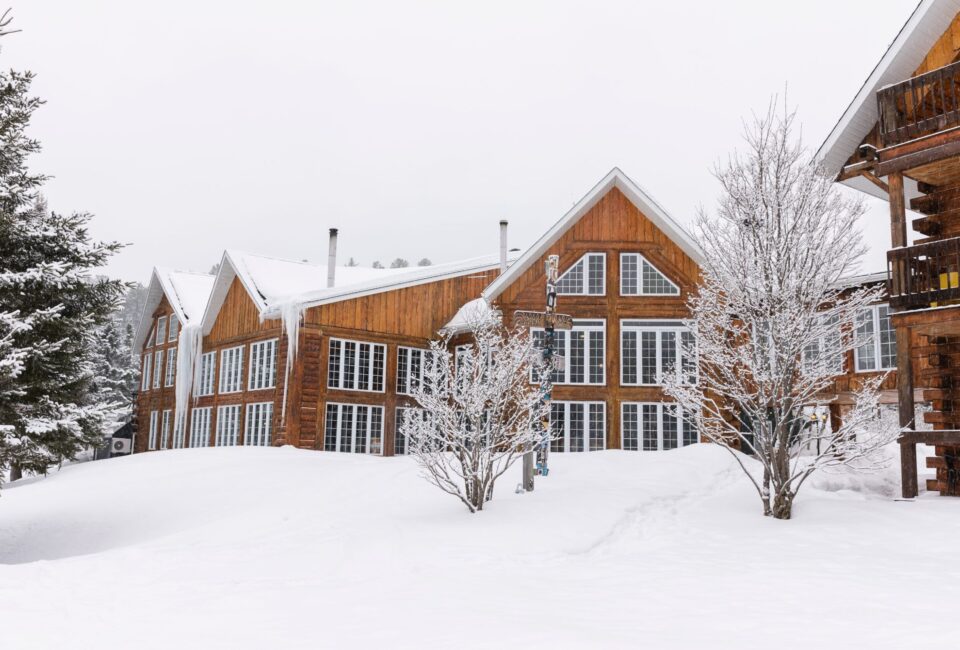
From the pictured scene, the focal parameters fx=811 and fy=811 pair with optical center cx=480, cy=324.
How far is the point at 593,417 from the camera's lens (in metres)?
23.4

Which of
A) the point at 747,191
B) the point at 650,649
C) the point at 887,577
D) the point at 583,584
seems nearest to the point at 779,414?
the point at 747,191

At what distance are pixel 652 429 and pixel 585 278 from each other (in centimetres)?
480

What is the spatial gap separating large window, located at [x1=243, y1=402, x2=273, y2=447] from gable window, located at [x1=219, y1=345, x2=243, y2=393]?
154cm

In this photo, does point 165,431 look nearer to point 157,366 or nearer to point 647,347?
point 157,366

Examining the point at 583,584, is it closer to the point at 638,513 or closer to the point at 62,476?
the point at 638,513

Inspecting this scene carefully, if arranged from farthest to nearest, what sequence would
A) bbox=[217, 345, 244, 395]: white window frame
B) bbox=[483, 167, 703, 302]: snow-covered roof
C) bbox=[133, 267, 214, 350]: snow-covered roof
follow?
bbox=[133, 267, 214, 350]: snow-covered roof
bbox=[217, 345, 244, 395]: white window frame
bbox=[483, 167, 703, 302]: snow-covered roof

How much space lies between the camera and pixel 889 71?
14.1 meters

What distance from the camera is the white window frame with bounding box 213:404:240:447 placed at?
1117 inches

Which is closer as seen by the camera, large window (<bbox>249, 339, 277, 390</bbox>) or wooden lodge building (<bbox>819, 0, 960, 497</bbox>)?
wooden lodge building (<bbox>819, 0, 960, 497</bbox>)

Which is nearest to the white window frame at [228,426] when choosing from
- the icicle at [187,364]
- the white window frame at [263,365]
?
the white window frame at [263,365]

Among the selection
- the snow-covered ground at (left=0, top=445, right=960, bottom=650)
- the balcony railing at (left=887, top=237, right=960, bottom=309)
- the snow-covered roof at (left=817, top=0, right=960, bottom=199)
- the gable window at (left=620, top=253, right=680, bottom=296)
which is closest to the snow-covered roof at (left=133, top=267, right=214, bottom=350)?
the snow-covered ground at (left=0, top=445, right=960, bottom=650)

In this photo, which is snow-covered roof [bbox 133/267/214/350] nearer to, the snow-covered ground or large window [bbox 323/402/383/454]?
large window [bbox 323/402/383/454]

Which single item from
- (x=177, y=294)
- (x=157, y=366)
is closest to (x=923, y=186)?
(x=177, y=294)

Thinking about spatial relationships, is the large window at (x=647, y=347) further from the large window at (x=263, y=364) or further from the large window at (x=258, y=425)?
the large window at (x=258, y=425)
